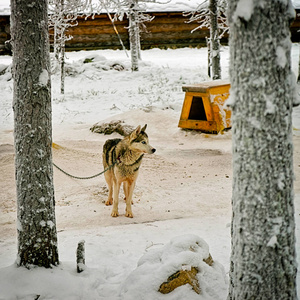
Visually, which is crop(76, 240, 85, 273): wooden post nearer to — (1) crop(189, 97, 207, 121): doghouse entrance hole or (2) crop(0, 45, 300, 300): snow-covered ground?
(2) crop(0, 45, 300, 300): snow-covered ground

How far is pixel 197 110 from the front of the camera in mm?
12031

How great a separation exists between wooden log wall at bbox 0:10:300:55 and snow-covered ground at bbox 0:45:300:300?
7.68 m

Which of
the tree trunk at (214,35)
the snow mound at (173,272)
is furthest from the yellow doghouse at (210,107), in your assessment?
the snow mound at (173,272)

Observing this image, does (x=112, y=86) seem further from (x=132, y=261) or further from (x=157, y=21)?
(x=132, y=261)

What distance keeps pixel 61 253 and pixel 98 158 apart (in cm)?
466

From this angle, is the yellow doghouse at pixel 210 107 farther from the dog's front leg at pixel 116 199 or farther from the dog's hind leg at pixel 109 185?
the dog's front leg at pixel 116 199

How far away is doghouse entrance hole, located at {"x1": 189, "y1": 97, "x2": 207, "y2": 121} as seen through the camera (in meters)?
12.0

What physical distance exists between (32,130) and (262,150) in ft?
7.38

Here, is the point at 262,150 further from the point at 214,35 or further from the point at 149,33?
the point at 149,33

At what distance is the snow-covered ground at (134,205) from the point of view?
379cm

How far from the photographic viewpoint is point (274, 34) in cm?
243

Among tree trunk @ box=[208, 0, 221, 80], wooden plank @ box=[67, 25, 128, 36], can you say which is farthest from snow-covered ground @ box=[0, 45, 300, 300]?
wooden plank @ box=[67, 25, 128, 36]

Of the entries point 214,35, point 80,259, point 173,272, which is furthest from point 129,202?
point 214,35

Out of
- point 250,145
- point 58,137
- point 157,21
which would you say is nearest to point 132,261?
point 250,145
